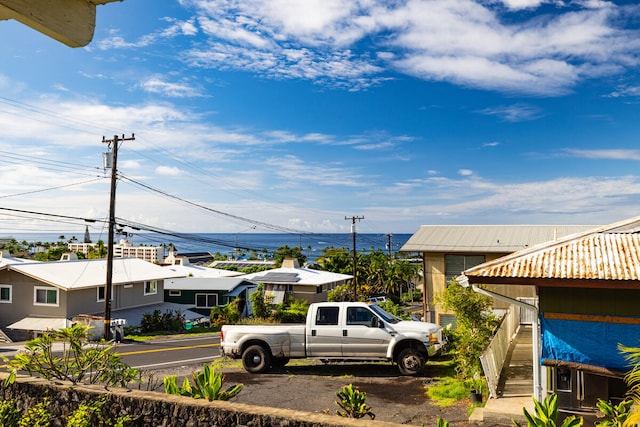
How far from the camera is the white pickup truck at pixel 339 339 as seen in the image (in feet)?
50.5

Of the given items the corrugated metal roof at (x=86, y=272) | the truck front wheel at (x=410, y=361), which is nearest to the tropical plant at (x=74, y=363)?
the truck front wheel at (x=410, y=361)

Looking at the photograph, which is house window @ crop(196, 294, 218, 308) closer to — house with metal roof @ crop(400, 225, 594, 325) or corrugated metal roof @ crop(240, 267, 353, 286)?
corrugated metal roof @ crop(240, 267, 353, 286)

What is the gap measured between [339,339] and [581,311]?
749cm

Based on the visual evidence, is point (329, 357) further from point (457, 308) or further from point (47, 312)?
point (47, 312)

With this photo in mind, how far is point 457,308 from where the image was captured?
14.0 metres

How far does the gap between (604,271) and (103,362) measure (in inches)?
346

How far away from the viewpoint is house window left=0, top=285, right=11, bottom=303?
29263 mm

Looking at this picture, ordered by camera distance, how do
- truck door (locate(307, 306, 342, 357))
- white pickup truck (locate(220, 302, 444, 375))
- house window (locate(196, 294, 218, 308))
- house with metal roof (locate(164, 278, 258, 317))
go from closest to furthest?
1. white pickup truck (locate(220, 302, 444, 375))
2. truck door (locate(307, 306, 342, 357))
3. house with metal roof (locate(164, 278, 258, 317))
4. house window (locate(196, 294, 218, 308))

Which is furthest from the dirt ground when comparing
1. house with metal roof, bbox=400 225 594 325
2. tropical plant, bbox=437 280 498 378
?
house with metal roof, bbox=400 225 594 325

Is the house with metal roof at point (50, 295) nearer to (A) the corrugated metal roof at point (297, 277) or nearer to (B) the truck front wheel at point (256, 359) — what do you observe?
(A) the corrugated metal roof at point (297, 277)

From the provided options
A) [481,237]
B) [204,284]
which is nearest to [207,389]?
[481,237]

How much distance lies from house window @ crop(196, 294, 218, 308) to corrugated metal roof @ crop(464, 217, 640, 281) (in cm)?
3018

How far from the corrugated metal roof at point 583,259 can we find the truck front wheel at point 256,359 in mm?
7586

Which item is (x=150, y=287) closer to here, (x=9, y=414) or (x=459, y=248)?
(x=459, y=248)
